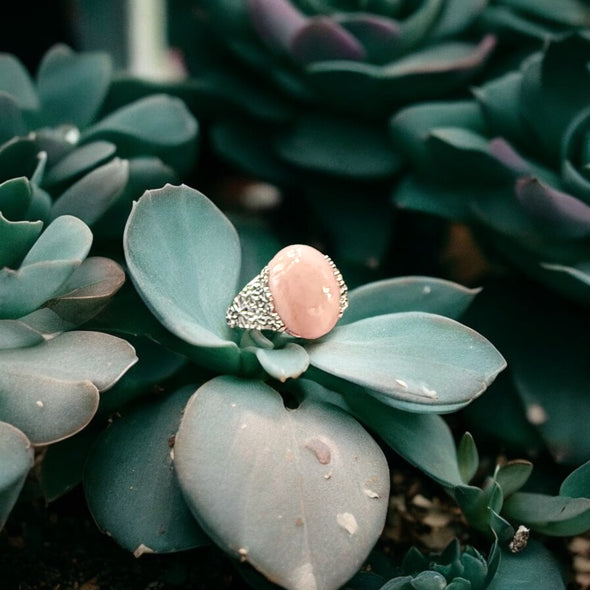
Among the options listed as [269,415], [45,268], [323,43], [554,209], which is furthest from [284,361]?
[323,43]

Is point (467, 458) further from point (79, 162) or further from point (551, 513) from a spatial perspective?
point (79, 162)

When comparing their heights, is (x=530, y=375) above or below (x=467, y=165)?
below

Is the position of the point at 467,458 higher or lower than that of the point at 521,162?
lower

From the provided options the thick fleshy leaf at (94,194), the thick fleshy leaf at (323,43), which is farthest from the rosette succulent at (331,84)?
the thick fleshy leaf at (94,194)

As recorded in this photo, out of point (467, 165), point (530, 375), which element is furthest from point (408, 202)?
point (530, 375)

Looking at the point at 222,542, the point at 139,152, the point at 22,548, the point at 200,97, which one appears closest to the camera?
the point at 222,542

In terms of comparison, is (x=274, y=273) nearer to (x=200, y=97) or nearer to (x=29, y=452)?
(x=29, y=452)
